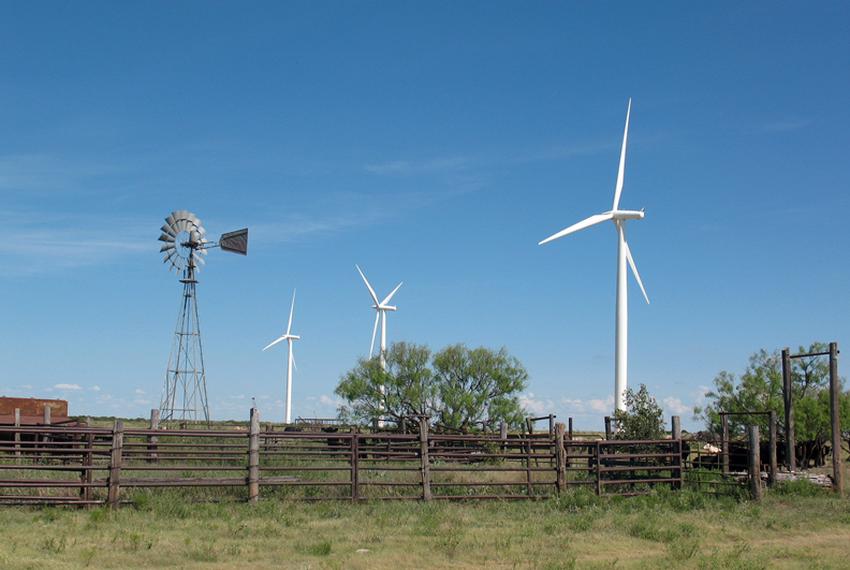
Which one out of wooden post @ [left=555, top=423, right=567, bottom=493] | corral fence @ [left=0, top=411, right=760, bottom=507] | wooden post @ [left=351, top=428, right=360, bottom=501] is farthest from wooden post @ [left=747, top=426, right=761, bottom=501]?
wooden post @ [left=351, top=428, right=360, bottom=501]

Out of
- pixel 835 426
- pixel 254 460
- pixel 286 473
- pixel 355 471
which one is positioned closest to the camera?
pixel 254 460

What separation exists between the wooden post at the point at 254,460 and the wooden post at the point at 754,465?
→ 37.6ft

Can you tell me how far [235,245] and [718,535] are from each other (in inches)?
1220

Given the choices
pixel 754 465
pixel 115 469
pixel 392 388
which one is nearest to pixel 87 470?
pixel 115 469

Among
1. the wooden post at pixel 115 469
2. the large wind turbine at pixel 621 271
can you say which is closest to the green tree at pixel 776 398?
the large wind turbine at pixel 621 271

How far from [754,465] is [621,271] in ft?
63.4

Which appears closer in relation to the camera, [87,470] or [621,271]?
[87,470]

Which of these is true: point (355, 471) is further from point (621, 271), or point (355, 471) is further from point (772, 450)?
point (621, 271)

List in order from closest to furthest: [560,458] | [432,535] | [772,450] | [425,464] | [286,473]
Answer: [432,535], [425,464], [560,458], [772,450], [286,473]

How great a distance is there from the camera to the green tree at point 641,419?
26906mm

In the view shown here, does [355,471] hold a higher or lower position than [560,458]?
lower

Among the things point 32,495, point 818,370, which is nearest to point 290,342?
point 818,370

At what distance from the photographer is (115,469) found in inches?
695

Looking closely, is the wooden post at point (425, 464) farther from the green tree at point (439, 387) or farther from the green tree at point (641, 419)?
the green tree at point (439, 387)
